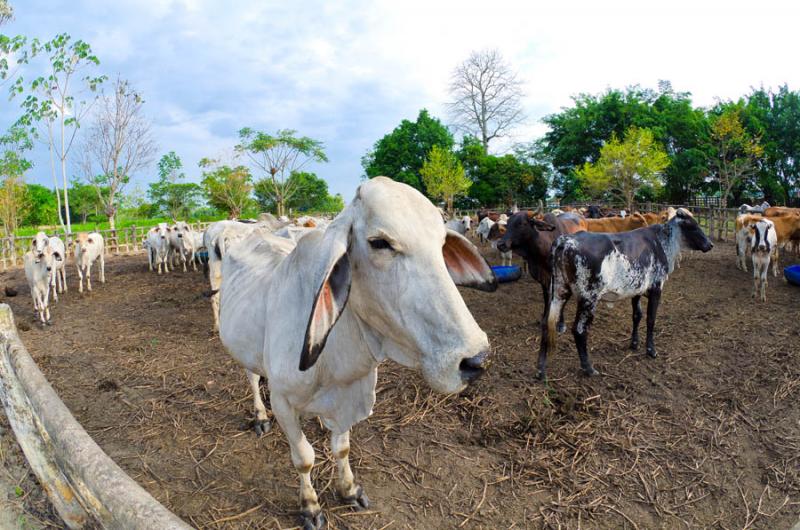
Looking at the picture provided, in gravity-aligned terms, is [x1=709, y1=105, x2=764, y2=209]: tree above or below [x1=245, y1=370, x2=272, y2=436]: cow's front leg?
above

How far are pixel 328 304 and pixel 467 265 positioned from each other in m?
0.74

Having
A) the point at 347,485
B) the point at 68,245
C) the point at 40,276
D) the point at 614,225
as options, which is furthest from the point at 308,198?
the point at 347,485

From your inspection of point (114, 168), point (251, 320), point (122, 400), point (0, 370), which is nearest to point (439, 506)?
point (251, 320)

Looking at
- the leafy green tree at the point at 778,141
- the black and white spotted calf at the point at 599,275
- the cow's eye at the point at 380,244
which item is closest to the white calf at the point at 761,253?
the black and white spotted calf at the point at 599,275

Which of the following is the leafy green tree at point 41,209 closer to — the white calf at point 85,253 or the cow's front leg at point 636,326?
the white calf at point 85,253

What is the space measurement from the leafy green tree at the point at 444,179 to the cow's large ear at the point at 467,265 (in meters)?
32.2

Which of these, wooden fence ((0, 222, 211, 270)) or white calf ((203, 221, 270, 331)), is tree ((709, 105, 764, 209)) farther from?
wooden fence ((0, 222, 211, 270))

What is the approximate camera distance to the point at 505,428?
4.14m

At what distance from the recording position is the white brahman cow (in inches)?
61.1

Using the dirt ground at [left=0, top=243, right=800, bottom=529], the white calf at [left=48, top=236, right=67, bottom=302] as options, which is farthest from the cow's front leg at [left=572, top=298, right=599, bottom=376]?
the white calf at [left=48, top=236, right=67, bottom=302]

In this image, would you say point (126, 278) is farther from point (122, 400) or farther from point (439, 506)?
point (439, 506)

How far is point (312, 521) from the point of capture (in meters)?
2.85

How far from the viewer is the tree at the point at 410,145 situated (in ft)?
143

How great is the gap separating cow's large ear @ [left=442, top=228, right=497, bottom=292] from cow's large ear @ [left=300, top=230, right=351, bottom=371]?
0.60 m
